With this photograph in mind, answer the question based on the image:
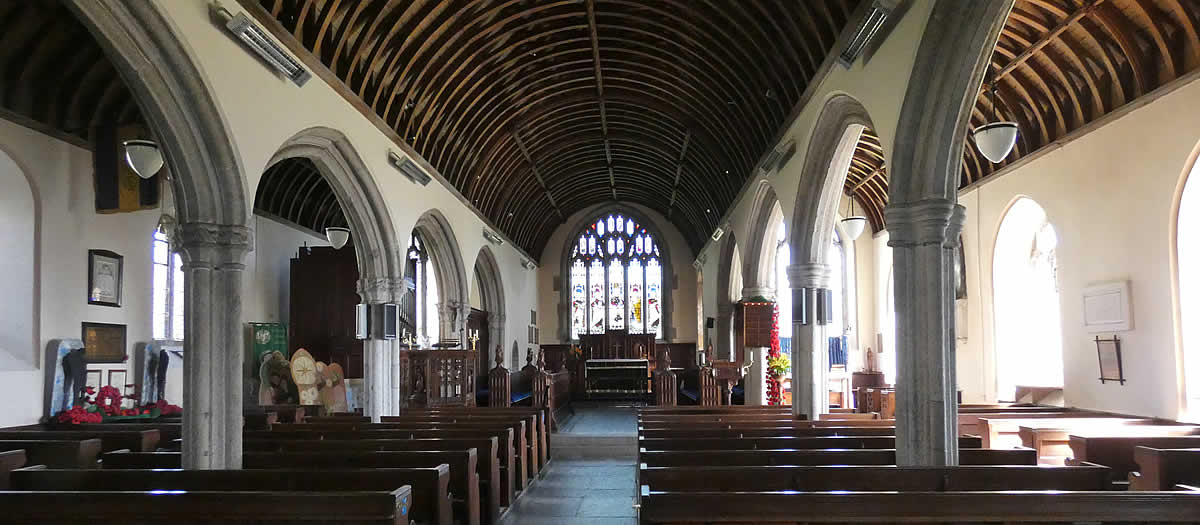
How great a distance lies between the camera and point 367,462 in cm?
485

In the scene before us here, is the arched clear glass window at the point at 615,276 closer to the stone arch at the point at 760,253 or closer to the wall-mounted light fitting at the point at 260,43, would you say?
the stone arch at the point at 760,253

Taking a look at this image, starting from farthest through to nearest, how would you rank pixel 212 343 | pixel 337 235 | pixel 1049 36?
pixel 337 235
pixel 1049 36
pixel 212 343

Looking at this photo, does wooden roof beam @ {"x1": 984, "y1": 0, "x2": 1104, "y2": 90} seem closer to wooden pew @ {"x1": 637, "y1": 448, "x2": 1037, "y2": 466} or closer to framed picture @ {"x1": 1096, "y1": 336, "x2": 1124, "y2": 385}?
framed picture @ {"x1": 1096, "y1": 336, "x2": 1124, "y2": 385}

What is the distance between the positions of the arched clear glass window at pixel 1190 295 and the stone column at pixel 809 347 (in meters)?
2.90

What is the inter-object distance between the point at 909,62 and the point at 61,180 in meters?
7.00

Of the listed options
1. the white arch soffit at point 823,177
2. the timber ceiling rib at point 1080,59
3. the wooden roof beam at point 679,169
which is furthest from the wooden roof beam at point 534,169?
the timber ceiling rib at point 1080,59

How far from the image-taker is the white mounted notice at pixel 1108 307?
24.4ft

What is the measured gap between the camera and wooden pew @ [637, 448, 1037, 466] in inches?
180

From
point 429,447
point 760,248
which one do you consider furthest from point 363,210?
point 760,248

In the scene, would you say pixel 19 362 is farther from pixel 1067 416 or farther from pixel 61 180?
pixel 1067 416

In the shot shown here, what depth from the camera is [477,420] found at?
26.1 ft

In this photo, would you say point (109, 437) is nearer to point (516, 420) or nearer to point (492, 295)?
point (516, 420)

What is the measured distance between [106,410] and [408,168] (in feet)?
12.1

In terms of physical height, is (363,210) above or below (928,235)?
above
